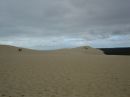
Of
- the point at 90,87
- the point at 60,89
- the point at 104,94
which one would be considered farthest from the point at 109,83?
the point at 60,89

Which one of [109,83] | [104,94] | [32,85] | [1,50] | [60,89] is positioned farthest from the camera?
[1,50]

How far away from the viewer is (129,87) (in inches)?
337

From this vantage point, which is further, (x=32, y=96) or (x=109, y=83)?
(x=109, y=83)

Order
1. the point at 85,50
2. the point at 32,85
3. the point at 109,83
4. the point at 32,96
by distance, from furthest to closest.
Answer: the point at 85,50
the point at 109,83
the point at 32,85
the point at 32,96

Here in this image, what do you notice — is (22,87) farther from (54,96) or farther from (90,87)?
(90,87)

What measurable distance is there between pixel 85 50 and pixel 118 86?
45145 millimetres

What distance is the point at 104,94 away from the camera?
24.5ft

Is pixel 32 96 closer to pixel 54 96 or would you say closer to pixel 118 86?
pixel 54 96

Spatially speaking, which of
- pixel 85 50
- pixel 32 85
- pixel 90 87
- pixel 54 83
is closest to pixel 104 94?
pixel 90 87

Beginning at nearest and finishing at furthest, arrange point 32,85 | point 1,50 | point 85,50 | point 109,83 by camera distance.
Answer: point 32,85
point 109,83
point 1,50
point 85,50

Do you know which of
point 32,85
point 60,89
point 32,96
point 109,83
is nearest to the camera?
point 32,96

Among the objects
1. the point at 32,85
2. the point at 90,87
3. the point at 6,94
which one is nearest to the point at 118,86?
the point at 90,87

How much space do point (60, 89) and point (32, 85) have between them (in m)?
1.45

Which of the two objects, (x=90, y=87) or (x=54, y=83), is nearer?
(x=90, y=87)
